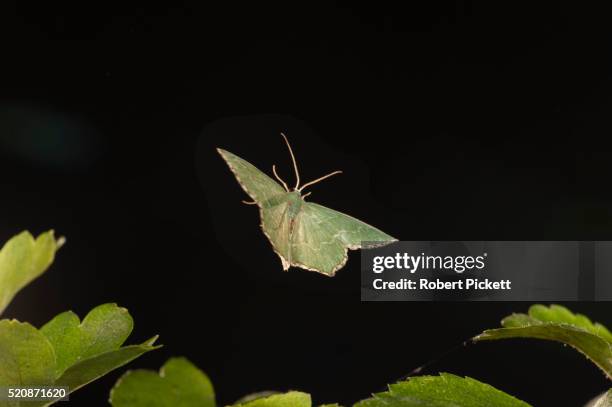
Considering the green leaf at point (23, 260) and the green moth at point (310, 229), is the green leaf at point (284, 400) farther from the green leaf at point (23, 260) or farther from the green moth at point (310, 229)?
the green moth at point (310, 229)

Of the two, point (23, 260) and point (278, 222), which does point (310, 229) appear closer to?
point (278, 222)

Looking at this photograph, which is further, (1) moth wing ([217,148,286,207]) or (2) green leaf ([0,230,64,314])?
(1) moth wing ([217,148,286,207])

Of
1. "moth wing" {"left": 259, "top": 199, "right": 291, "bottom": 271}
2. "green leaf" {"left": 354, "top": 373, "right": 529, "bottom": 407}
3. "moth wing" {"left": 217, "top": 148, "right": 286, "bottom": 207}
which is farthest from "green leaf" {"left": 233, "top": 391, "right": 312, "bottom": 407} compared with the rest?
"moth wing" {"left": 259, "top": 199, "right": 291, "bottom": 271}

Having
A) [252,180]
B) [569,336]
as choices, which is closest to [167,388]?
[569,336]

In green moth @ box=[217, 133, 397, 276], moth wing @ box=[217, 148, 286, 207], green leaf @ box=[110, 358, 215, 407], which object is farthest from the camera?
green moth @ box=[217, 133, 397, 276]

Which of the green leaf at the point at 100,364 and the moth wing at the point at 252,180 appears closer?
the green leaf at the point at 100,364

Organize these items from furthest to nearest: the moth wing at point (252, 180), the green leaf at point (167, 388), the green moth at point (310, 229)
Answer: the green moth at point (310, 229) < the moth wing at point (252, 180) < the green leaf at point (167, 388)

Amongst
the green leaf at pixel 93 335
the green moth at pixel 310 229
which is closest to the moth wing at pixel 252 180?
the green moth at pixel 310 229

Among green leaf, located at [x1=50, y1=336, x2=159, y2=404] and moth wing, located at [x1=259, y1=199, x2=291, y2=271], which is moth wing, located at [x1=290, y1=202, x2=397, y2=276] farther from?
green leaf, located at [x1=50, y1=336, x2=159, y2=404]
